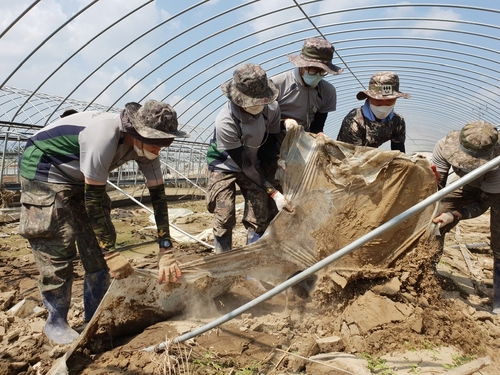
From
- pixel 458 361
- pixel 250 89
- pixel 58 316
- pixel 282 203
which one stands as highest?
pixel 250 89

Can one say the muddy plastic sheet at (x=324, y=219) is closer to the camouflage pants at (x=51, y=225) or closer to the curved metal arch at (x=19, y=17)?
the camouflage pants at (x=51, y=225)

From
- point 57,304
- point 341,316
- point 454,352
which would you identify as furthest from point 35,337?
point 454,352

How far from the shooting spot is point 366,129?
3416mm

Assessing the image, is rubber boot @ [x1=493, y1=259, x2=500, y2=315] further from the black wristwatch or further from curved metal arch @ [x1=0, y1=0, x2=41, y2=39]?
curved metal arch @ [x1=0, y1=0, x2=41, y2=39]

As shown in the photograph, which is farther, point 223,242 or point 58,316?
point 223,242

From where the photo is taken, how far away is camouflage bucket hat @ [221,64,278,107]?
2.76 metres

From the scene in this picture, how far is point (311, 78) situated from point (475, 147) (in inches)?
53.0

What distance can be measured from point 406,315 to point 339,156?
1148 mm

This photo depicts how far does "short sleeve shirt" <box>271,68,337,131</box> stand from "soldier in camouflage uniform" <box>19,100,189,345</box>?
111 centimetres

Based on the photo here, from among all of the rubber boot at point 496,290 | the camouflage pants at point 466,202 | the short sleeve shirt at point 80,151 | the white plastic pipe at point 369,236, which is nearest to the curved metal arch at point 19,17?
the short sleeve shirt at point 80,151

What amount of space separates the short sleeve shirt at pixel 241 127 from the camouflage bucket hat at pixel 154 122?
27.7 inches

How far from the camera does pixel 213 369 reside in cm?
227

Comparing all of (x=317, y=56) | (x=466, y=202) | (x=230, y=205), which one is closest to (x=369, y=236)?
(x=230, y=205)

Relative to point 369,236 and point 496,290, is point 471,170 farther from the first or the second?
point 369,236
